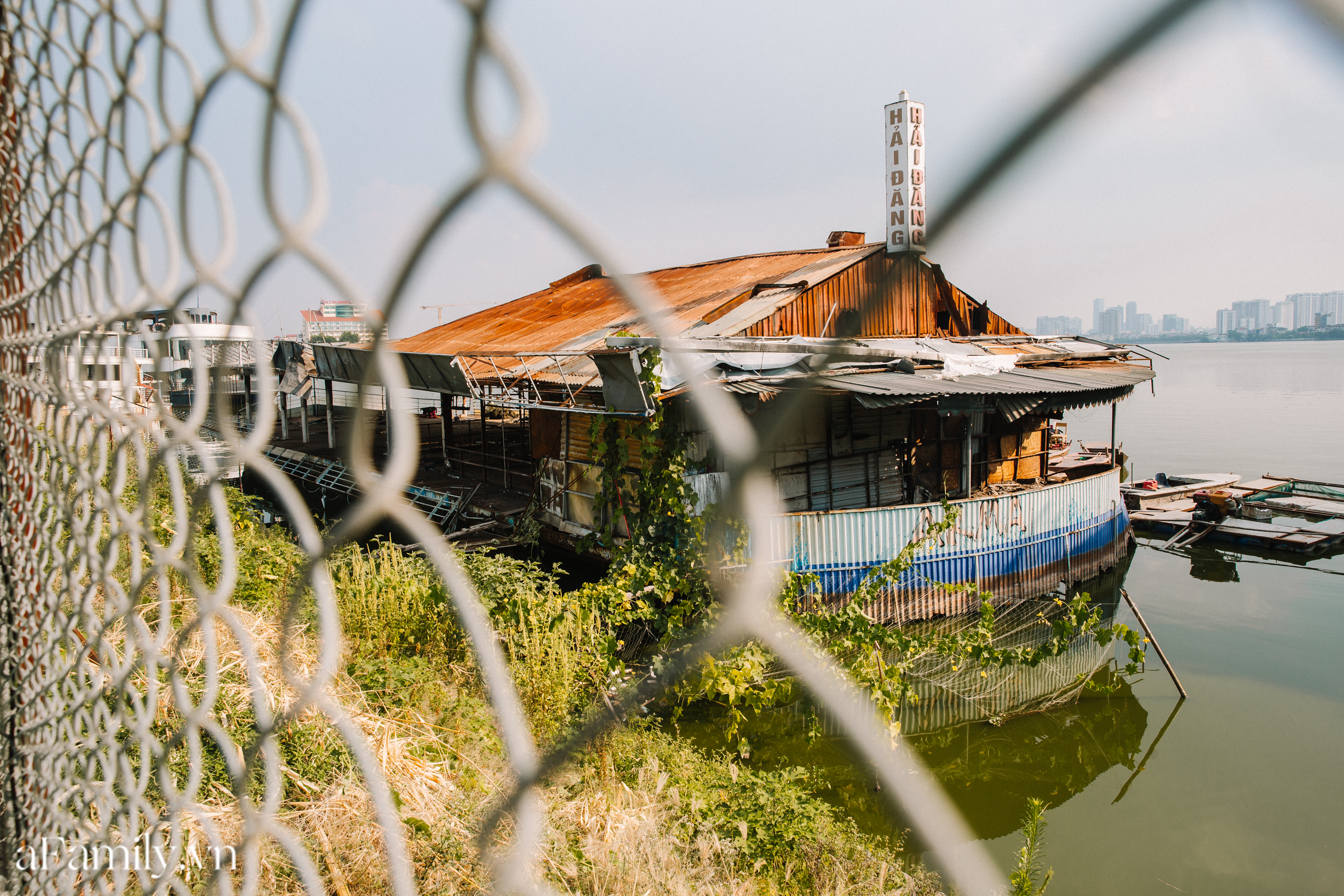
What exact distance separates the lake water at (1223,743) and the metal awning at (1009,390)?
3.60 feet

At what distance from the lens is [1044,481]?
12297mm

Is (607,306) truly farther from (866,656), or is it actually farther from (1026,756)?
(1026,756)

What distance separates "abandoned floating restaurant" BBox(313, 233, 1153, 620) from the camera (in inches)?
309

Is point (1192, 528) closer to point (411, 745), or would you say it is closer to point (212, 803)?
point (411, 745)

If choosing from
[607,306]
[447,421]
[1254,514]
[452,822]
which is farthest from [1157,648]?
[1254,514]

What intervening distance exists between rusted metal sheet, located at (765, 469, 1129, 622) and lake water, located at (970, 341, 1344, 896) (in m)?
1.44

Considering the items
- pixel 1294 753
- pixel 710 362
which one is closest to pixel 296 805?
pixel 710 362

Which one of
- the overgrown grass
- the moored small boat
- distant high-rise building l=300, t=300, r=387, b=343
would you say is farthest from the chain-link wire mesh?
the moored small boat

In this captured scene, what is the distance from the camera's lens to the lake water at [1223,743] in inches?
216

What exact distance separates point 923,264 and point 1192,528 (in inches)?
637

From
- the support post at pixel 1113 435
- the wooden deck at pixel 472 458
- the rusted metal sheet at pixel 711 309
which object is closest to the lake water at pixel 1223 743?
the support post at pixel 1113 435

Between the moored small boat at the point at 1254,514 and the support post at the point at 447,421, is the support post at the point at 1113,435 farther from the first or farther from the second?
the support post at the point at 447,421

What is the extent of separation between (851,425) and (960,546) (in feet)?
6.27

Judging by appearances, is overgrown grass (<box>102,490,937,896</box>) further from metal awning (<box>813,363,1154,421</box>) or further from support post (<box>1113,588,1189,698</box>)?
support post (<box>1113,588,1189,698</box>)
